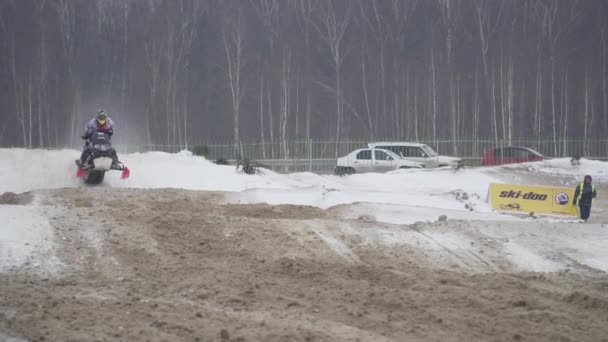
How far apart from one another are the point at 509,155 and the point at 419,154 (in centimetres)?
457

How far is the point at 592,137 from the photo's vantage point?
36.9m

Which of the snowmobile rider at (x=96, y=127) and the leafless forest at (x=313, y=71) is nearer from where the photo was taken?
the snowmobile rider at (x=96, y=127)

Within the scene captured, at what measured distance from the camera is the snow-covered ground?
11.2 m

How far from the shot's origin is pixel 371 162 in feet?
91.7

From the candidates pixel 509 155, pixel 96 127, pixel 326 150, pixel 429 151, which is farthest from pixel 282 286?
pixel 509 155

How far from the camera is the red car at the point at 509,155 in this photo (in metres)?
30.2

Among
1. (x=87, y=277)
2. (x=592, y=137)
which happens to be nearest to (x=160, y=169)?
(x=87, y=277)

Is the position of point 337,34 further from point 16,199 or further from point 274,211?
point 16,199

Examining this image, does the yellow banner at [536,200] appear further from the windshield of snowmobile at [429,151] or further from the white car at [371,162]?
the windshield of snowmobile at [429,151]

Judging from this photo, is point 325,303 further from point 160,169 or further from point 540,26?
point 540,26

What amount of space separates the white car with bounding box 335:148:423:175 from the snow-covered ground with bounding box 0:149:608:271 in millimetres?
3410

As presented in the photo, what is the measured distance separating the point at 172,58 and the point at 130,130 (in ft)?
17.7

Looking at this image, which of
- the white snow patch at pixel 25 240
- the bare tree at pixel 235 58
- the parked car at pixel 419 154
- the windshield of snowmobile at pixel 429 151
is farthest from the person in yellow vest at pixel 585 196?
the bare tree at pixel 235 58

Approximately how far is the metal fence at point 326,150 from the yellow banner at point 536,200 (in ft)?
36.9
